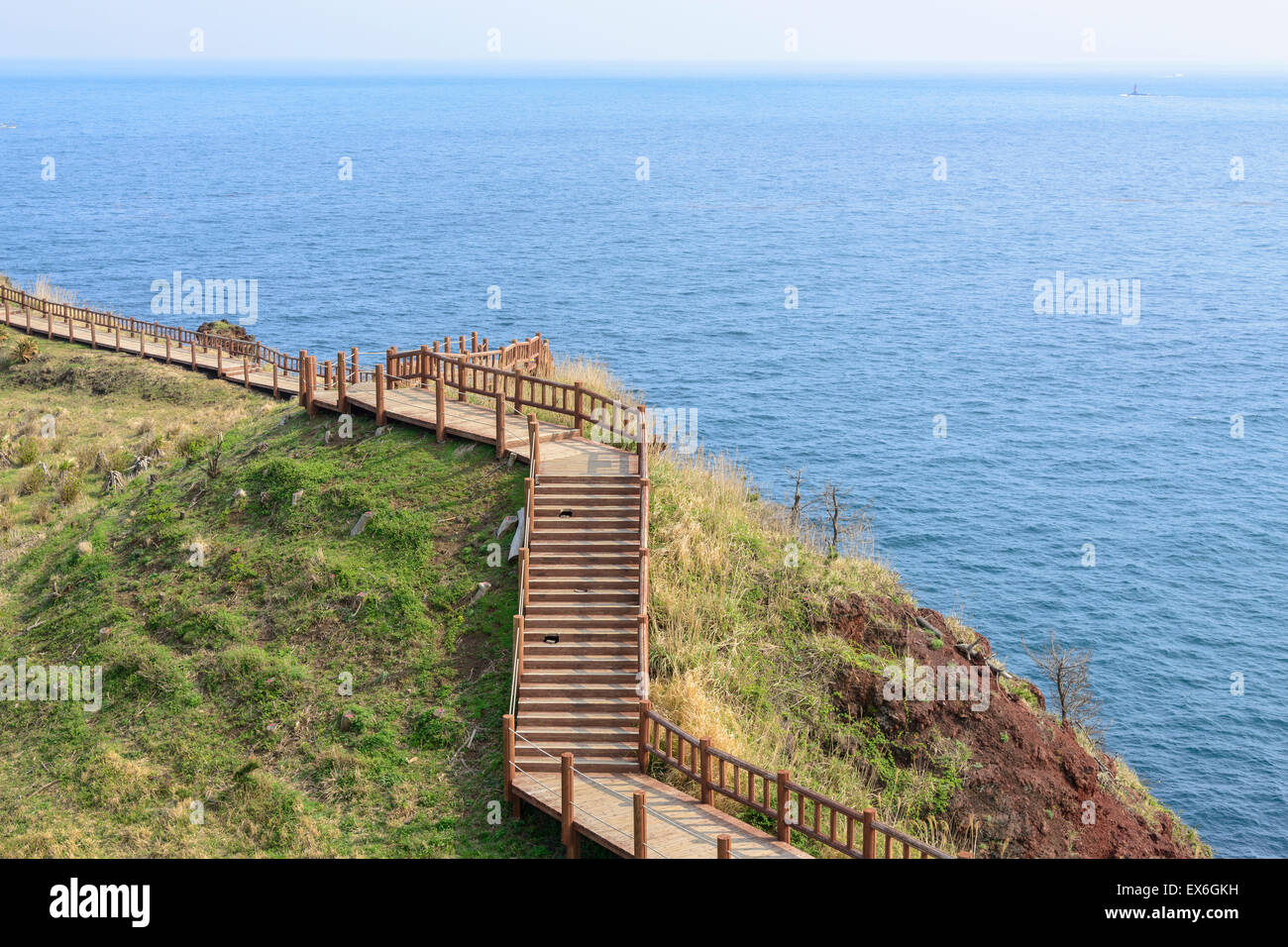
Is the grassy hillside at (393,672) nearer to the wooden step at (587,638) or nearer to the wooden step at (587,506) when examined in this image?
the wooden step at (587,638)

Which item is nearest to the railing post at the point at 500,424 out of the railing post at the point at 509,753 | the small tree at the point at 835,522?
the small tree at the point at 835,522

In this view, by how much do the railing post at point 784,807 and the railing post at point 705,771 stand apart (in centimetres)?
146

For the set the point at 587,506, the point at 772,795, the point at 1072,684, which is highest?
the point at 587,506

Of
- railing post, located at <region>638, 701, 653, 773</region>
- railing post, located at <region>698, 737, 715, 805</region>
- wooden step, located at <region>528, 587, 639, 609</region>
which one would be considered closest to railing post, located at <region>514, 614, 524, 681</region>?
wooden step, located at <region>528, 587, 639, 609</region>

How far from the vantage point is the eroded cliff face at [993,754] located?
81.6ft

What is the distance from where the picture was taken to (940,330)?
8412 centimetres

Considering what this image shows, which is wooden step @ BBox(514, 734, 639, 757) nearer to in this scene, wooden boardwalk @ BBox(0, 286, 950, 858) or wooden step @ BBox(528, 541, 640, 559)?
wooden boardwalk @ BBox(0, 286, 950, 858)

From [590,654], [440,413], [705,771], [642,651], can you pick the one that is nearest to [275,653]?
[590,654]

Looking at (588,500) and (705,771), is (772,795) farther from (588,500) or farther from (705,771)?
(588,500)

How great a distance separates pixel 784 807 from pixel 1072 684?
16445mm

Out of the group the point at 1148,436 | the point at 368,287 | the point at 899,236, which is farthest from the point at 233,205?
the point at 1148,436

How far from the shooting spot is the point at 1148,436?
62844 mm

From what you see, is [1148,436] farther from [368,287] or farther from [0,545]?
[368,287]

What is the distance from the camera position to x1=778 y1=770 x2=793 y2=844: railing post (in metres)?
19.7
